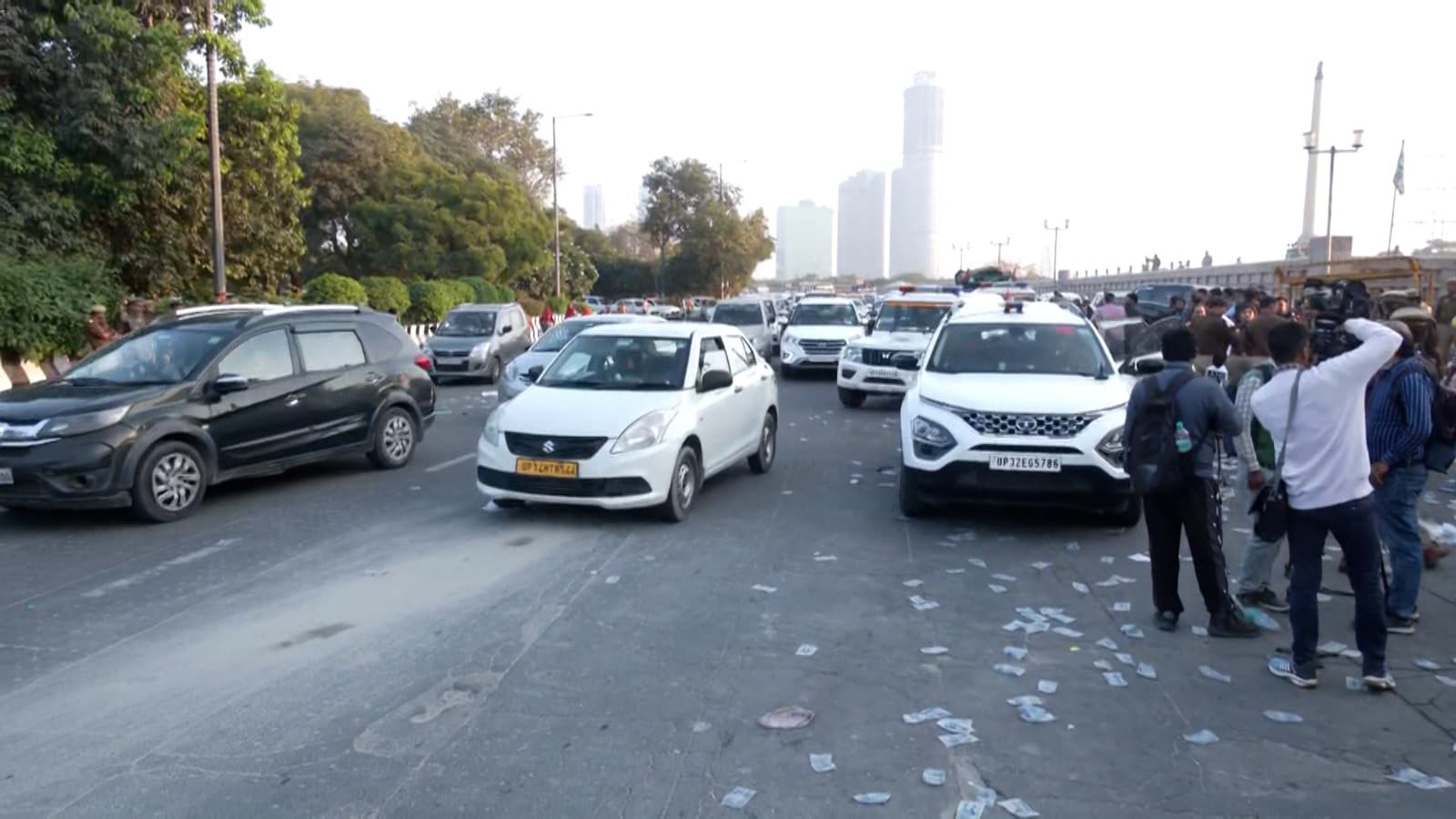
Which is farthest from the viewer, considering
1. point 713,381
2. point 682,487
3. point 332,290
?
point 332,290

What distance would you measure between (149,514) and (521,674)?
4885 mm

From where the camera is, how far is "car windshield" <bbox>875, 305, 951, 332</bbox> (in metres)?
18.8

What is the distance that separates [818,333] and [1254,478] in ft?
53.4

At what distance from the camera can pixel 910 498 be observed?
9.08 meters

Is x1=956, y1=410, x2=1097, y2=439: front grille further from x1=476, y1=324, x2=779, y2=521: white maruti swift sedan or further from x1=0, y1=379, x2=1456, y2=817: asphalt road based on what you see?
x1=476, y1=324, x2=779, y2=521: white maruti swift sedan

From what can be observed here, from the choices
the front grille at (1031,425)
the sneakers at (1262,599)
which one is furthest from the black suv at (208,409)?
the sneakers at (1262,599)

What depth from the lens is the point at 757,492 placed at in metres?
10.6

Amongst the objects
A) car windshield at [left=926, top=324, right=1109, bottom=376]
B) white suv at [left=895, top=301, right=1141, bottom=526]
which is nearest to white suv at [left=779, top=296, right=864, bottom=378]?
car windshield at [left=926, top=324, right=1109, bottom=376]

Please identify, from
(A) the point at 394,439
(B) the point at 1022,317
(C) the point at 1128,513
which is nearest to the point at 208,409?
(A) the point at 394,439

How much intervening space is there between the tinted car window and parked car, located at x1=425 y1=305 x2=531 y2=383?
9.47 metres

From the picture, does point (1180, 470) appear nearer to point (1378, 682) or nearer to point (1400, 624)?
point (1378, 682)

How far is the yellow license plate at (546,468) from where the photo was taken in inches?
340

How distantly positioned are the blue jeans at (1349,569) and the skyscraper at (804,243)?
15944cm

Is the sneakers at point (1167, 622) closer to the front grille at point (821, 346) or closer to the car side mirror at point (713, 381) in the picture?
the car side mirror at point (713, 381)
